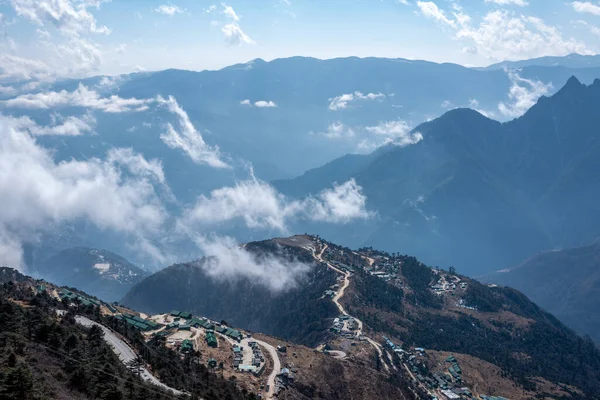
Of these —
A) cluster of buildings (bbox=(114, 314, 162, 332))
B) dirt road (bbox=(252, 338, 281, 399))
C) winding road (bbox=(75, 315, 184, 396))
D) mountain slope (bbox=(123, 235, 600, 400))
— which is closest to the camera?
winding road (bbox=(75, 315, 184, 396))

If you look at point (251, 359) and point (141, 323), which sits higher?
point (141, 323)

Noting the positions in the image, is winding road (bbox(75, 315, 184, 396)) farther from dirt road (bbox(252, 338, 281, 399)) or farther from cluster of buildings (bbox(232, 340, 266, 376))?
cluster of buildings (bbox(232, 340, 266, 376))

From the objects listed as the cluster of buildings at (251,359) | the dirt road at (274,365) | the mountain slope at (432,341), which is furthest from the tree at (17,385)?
the mountain slope at (432,341)

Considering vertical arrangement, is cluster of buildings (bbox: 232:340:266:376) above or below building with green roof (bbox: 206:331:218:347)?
below

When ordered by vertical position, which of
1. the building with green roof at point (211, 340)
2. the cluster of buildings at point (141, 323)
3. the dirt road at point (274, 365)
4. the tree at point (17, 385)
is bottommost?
the tree at point (17, 385)

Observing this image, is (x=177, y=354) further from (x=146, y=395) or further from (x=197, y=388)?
(x=146, y=395)

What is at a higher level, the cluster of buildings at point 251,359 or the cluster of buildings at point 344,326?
the cluster of buildings at point 344,326

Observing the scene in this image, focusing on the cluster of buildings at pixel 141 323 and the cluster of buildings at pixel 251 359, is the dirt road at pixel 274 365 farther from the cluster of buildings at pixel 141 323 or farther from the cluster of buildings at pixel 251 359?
the cluster of buildings at pixel 141 323

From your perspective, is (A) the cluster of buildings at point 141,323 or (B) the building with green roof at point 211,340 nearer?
(B) the building with green roof at point 211,340

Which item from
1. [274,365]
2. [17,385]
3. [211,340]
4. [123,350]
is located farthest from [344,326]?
[17,385]

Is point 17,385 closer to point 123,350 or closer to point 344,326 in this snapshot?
point 123,350

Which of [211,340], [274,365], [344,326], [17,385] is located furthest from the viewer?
[344,326]

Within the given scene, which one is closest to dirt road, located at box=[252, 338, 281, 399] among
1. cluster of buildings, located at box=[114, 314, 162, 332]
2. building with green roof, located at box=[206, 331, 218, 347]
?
building with green roof, located at box=[206, 331, 218, 347]
